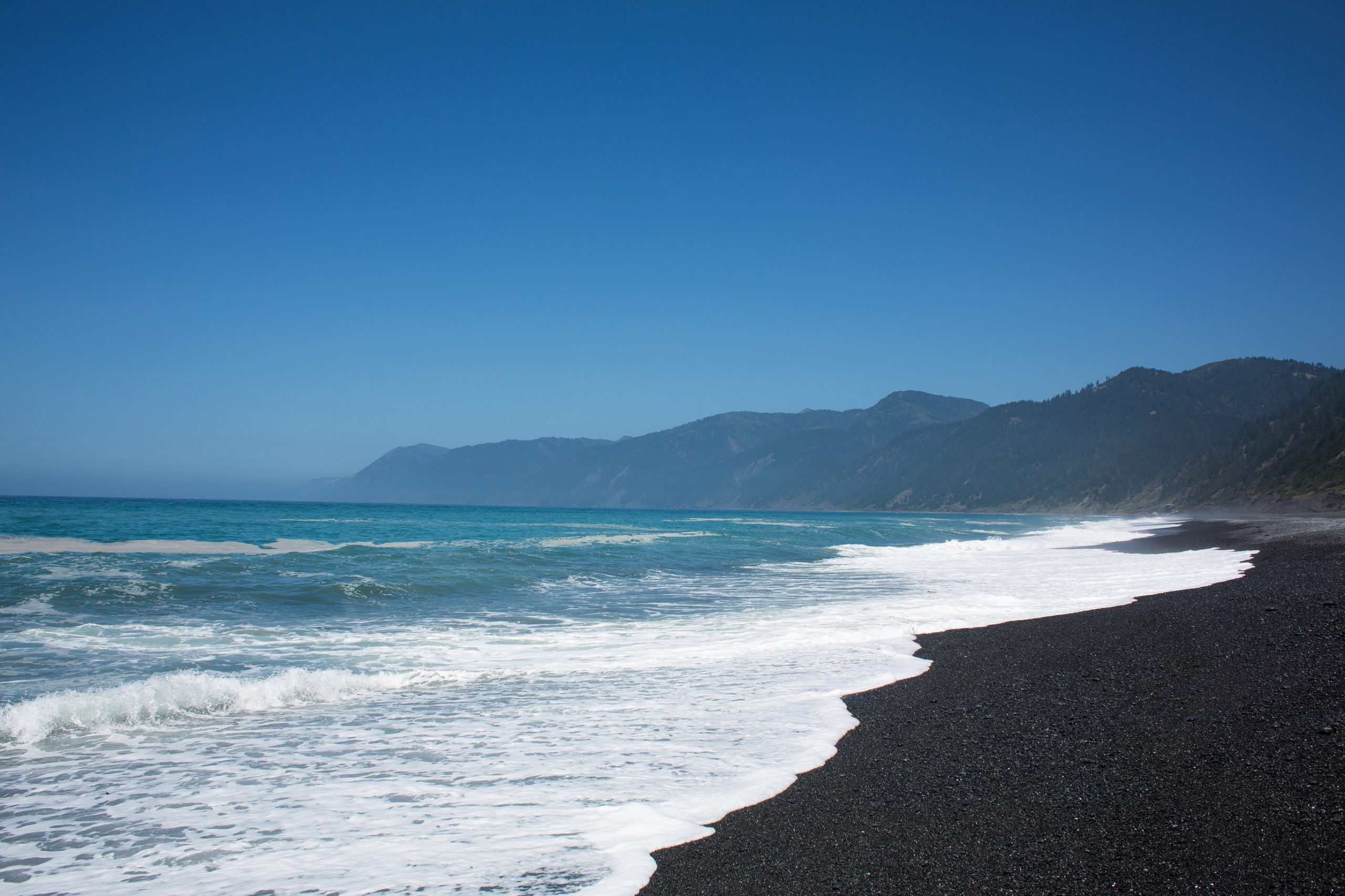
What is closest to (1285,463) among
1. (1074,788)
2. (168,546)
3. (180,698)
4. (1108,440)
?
(1074,788)

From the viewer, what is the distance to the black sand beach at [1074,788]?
131 inches

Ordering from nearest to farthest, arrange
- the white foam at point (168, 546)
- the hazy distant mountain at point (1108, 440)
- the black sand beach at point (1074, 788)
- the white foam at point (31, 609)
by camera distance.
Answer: the black sand beach at point (1074, 788) < the white foam at point (31, 609) < the white foam at point (168, 546) < the hazy distant mountain at point (1108, 440)

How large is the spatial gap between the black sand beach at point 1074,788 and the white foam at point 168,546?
77.0 feet

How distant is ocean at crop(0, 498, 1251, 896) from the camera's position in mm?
3865

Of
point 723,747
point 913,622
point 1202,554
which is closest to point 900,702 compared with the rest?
point 723,747

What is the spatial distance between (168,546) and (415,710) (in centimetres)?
2496

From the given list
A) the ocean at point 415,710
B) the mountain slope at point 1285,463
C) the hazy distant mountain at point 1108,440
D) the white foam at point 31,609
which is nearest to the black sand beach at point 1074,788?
the ocean at point 415,710

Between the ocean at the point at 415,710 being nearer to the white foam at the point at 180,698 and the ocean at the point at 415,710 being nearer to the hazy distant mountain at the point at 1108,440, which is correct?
the white foam at the point at 180,698

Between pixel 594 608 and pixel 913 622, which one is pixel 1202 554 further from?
pixel 594 608

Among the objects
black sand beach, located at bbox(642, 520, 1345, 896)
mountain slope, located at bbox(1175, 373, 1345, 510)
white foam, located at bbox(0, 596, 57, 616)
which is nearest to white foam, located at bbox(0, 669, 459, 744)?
black sand beach, located at bbox(642, 520, 1345, 896)

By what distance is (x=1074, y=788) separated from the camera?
14.1 feet

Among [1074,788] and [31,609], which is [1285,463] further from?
[31,609]

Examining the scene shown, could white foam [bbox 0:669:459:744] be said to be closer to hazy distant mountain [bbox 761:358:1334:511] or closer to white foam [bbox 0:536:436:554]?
white foam [bbox 0:536:436:554]

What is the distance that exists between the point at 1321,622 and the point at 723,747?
8385 millimetres
